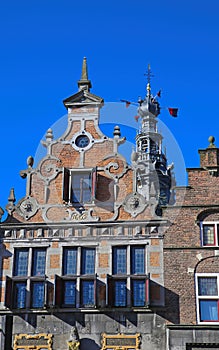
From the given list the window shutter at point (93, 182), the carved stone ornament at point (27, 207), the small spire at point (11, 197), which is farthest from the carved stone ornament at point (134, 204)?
the small spire at point (11, 197)

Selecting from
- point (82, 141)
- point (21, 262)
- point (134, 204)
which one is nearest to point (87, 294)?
point (21, 262)

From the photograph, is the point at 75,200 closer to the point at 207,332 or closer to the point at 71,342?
the point at 71,342

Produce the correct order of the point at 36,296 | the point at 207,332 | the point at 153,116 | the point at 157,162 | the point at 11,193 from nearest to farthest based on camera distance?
the point at 207,332
the point at 36,296
the point at 11,193
the point at 157,162
the point at 153,116

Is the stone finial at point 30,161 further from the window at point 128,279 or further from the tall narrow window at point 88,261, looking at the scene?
the window at point 128,279

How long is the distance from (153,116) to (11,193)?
2539 centimetres

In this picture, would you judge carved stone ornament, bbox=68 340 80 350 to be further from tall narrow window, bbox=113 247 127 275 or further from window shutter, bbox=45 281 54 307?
tall narrow window, bbox=113 247 127 275

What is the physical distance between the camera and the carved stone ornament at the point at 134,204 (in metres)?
23.5

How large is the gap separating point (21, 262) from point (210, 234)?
7224mm

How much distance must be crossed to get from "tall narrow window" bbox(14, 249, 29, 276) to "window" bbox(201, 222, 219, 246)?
6.72 meters

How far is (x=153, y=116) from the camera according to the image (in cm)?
4806

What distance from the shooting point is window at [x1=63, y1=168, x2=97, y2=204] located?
78.4ft

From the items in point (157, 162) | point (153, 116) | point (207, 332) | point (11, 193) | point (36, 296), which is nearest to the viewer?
point (207, 332)

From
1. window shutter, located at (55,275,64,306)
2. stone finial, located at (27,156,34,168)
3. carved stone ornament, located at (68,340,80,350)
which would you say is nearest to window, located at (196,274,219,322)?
carved stone ornament, located at (68,340,80,350)

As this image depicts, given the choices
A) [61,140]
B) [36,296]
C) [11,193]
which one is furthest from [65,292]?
[61,140]
